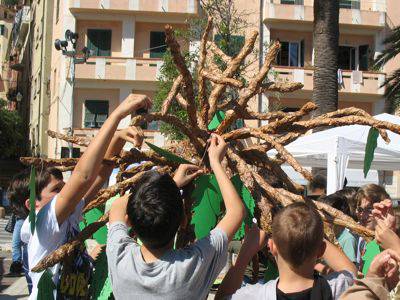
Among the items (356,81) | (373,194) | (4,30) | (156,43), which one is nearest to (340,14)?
(356,81)

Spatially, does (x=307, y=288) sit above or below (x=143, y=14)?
below

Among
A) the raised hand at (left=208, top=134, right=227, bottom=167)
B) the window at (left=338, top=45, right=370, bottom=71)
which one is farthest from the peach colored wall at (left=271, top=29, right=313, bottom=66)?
the raised hand at (left=208, top=134, right=227, bottom=167)

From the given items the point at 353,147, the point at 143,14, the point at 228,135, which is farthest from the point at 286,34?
the point at 228,135

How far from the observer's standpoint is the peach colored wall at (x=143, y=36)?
2530 centimetres

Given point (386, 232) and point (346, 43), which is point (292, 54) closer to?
point (346, 43)

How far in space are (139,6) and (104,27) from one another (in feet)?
5.45

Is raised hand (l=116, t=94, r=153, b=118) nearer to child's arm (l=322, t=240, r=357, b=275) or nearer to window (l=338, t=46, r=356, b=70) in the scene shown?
child's arm (l=322, t=240, r=357, b=275)

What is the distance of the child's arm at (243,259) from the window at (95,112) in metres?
22.7

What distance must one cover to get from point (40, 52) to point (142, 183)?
1199 inches

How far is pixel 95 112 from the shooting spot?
25000 millimetres

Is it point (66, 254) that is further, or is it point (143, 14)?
point (143, 14)

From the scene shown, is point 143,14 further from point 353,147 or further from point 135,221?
point 135,221

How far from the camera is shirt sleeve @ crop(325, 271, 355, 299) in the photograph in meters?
2.20

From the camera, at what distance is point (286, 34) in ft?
83.1
